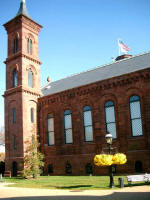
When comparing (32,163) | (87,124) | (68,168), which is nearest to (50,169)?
(68,168)

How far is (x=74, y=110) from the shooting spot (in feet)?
96.6

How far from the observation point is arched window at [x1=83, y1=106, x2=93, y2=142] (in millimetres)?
27938

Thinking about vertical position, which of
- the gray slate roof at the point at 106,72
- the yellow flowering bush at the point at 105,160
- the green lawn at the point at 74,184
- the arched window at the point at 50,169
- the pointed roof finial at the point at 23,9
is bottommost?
the arched window at the point at 50,169

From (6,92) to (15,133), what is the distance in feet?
19.3

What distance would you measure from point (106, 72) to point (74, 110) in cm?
614

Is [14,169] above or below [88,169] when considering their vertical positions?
below

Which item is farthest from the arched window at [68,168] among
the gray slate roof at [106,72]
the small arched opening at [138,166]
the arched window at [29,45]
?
the arched window at [29,45]

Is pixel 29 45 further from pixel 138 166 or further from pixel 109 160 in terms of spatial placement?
pixel 109 160

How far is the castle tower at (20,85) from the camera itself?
99.7 ft

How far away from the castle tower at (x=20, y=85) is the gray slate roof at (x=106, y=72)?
4196 mm

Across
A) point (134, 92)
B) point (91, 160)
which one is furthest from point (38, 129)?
point (134, 92)

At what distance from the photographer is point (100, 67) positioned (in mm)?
33250

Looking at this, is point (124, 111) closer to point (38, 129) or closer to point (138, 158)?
point (138, 158)

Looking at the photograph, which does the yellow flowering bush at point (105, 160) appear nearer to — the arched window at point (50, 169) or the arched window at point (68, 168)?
the arched window at point (68, 168)
